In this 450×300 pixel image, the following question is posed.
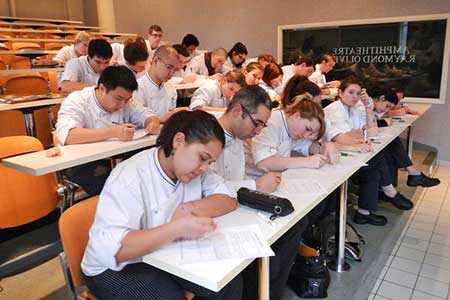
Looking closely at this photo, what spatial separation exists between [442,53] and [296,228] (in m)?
4.15

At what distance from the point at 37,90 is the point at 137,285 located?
3.05 metres

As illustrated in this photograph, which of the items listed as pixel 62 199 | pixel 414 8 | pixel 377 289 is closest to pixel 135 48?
pixel 62 199

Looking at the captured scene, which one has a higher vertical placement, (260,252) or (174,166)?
(174,166)

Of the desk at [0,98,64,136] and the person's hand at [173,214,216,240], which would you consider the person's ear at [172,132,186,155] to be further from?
the desk at [0,98,64,136]

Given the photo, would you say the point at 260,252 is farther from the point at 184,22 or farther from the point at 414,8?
the point at 184,22

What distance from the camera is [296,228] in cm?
172

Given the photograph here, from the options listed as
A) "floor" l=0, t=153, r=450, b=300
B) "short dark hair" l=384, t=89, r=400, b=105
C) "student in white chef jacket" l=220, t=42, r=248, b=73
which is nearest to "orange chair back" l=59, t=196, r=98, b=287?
"floor" l=0, t=153, r=450, b=300

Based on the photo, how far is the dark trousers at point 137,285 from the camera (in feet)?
4.00

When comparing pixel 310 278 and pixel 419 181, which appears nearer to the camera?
pixel 310 278

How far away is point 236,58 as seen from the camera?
5.21 m

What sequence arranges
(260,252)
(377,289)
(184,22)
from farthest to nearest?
1. (184,22)
2. (377,289)
3. (260,252)

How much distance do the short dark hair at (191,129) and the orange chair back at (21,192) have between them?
118 cm

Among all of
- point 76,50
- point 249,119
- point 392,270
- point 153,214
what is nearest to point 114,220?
point 153,214

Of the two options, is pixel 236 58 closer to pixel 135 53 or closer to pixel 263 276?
pixel 135 53
